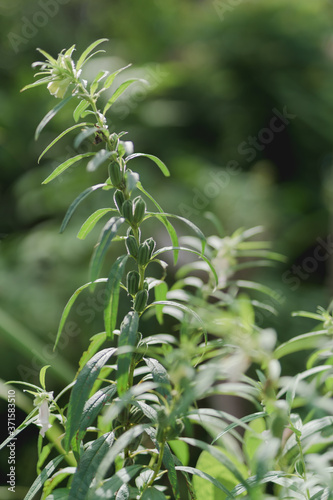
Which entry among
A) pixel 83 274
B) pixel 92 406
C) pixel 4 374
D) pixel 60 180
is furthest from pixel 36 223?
pixel 92 406

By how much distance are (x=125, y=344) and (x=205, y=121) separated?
240 centimetres

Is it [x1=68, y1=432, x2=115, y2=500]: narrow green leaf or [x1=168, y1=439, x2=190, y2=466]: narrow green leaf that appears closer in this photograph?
[x1=68, y1=432, x2=115, y2=500]: narrow green leaf

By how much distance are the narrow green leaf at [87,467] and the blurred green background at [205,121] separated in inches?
57.4

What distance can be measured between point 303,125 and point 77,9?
1841 mm

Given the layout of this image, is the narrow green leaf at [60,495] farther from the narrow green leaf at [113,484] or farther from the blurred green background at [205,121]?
the blurred green background at [205,121]

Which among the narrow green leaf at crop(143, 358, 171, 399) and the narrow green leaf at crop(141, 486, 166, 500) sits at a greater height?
the narrow green leaf at crop(143, 358, 171, 399)

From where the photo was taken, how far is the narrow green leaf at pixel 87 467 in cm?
30

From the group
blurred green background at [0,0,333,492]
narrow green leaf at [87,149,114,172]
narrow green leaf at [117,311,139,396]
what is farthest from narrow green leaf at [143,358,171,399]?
blurred green background at [0,0,333,492]

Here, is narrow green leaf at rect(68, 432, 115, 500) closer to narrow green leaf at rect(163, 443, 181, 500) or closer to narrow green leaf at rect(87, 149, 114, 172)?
narrow green leaf at rect(163, 443, 181, 500)

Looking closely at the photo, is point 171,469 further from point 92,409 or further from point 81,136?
point 81,136

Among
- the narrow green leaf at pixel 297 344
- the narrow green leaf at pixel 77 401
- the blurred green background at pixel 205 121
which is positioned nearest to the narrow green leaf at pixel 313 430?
the narrow green leaf at pixel 297 344

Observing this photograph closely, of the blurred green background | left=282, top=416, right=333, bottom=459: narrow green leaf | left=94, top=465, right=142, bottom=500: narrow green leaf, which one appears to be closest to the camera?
left=94, top=465, right=142, bottom=500: narrow green leaf

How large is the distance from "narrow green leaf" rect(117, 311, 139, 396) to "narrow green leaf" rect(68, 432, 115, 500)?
5 cm

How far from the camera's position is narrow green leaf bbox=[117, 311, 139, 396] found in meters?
Result: 0.28
